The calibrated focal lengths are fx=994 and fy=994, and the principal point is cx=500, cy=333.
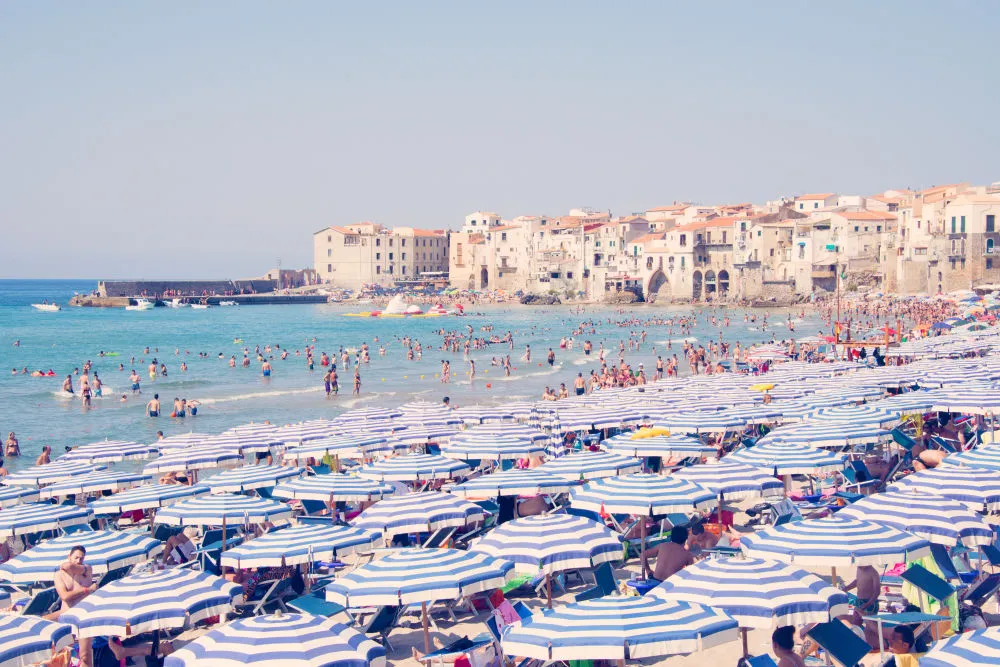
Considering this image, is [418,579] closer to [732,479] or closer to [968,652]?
[968,652]

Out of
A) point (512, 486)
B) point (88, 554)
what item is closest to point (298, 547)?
point (88, 554)

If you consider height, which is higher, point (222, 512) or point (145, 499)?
point (222, 512)

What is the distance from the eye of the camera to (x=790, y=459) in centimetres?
1242

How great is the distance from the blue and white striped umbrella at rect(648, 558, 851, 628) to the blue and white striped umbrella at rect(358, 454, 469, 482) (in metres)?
6.20

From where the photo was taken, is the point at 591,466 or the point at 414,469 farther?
the point at 414,469

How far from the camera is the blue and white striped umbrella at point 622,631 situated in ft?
21.3

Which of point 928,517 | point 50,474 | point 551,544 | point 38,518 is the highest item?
point 928,517

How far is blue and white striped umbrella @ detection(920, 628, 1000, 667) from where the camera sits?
5.41m

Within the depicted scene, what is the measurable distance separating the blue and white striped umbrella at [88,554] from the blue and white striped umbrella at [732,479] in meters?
5.92

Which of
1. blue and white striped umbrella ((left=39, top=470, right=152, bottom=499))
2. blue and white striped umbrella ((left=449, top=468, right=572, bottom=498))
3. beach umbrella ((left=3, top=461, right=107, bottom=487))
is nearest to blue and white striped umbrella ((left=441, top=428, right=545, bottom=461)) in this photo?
blue and white striped umbrella ((left=449, top=468, right=572, bottom=498))

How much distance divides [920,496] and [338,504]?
7.95 metres

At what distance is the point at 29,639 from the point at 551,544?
4.33 meters

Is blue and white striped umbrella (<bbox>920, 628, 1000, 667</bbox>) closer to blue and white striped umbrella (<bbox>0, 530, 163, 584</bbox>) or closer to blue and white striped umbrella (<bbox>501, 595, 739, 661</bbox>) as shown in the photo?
blue and white striped umbrella (<bbox>501, 595, 739, 661</bbox>)

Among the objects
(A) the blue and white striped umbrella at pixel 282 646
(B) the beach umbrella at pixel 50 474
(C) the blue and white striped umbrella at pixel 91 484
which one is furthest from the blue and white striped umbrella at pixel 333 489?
(A) the blue and white striped umbrella at pixel 282 646
